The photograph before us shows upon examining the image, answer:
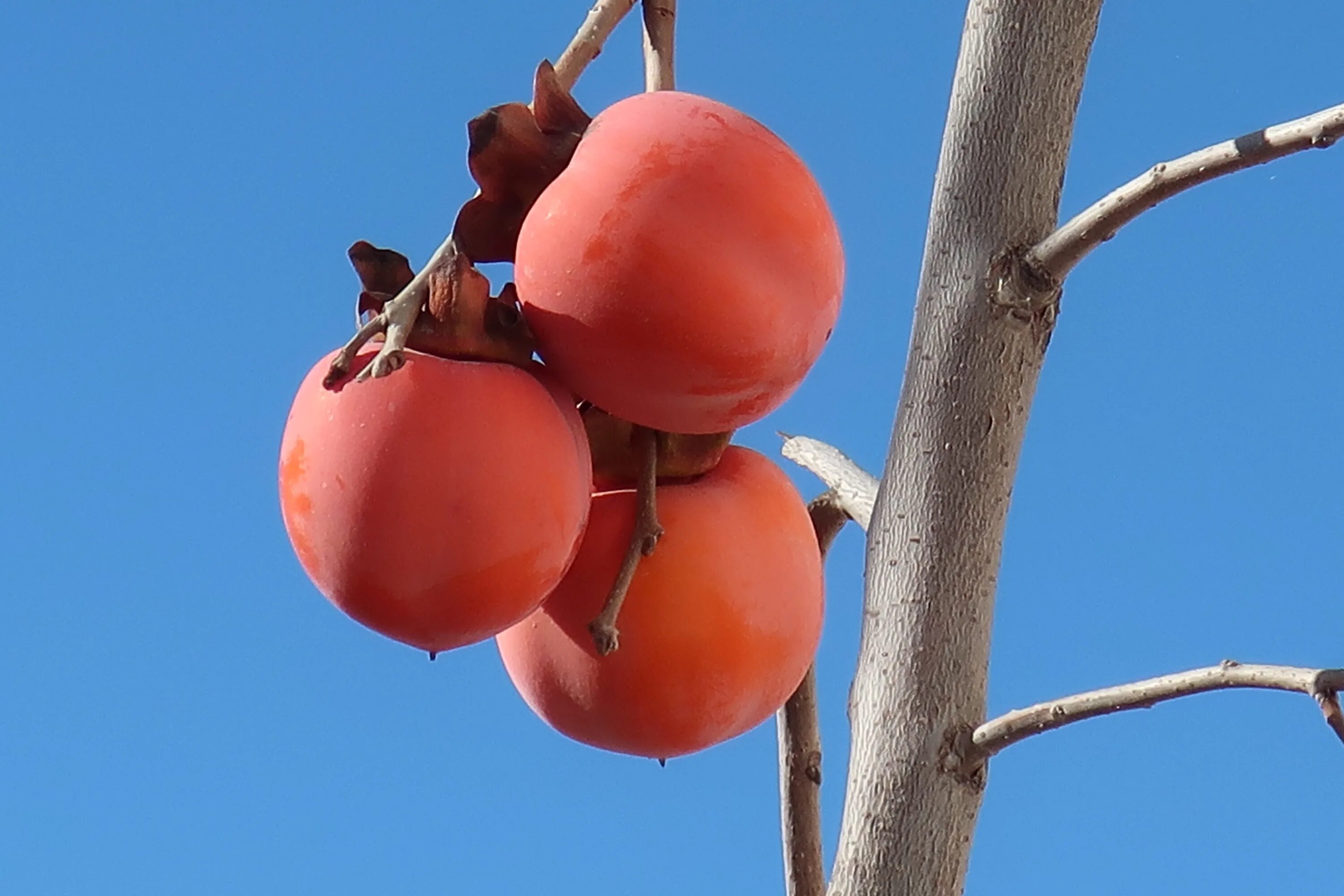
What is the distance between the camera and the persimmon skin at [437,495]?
1017 mm

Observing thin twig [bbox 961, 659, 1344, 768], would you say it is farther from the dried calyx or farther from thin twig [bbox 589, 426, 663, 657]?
the dried calyx

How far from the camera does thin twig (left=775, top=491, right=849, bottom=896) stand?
1.45 m

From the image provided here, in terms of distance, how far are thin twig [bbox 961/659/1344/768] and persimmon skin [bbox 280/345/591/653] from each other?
1.17 feet

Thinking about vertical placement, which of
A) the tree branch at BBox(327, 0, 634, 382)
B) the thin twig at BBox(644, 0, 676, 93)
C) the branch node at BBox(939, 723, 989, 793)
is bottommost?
the branch node at BBox(939, 723, 989, 793)

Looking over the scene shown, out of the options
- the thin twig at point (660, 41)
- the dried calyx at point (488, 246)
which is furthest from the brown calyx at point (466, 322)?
the thin twig at point (660, 41)

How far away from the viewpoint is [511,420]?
103 centimetres

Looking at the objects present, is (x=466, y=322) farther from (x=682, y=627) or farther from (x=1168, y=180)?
(x=1168, y=180)

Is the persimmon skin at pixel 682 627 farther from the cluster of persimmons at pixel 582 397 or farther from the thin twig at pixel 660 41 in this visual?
the thin twig at pixel 660 41

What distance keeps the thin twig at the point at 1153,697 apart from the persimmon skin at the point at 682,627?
0.16 m

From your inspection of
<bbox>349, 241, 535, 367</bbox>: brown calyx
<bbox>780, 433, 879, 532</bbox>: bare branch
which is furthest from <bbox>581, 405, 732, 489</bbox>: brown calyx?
<bbox>780, 433, 879, 532</bbox>: bare branch

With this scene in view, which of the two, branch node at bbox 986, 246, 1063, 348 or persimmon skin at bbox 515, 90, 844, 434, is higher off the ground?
branch node at bbox 986, 246, 1063, 348

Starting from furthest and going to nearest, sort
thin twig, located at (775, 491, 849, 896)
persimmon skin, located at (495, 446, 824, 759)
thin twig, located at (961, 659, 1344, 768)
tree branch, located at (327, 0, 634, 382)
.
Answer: thin twig, located at (775, 491, 849, 896)
persimmon skin, located at (495, 446, 824, 759)
thin twig, located at (961, 659, 1344, 768)
tree branch, located at (327, 0, 634, 382)

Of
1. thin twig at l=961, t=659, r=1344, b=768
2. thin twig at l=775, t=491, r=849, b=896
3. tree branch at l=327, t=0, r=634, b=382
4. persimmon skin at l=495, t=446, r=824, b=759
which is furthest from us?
thin twig at l=775, t=491, r=849, b=896

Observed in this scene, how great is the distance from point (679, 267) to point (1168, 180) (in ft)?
1.19
